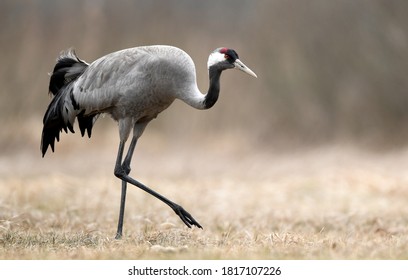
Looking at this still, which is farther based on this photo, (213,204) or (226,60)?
(213,204)

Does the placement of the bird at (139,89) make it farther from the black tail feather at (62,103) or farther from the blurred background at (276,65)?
the blurred background at (276,65)

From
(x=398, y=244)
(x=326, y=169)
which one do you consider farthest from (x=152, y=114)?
(x=326, y=169)

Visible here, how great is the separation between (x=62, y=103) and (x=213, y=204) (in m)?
3.76

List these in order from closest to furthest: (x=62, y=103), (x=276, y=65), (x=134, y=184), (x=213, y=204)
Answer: (x=134, y=184) < (x=62, y=103) < (x=213, y=204) < (x=276, y=65)

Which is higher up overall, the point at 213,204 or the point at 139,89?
the point at 139,89

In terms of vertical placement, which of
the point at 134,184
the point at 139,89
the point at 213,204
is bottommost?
the point at 213,204

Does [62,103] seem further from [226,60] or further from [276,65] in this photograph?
[276,65]

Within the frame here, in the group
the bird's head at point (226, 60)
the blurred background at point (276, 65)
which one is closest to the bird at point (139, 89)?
the bird's head at point (226, 60)

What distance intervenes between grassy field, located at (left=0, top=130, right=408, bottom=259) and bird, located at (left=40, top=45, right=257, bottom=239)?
78cm

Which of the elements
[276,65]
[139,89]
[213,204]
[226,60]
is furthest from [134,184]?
[276,65]

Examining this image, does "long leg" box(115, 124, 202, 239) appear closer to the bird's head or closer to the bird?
the bird

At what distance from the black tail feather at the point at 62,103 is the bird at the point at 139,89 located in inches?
0.6

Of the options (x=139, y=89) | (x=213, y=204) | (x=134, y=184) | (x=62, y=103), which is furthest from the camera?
(x=213, y=204)

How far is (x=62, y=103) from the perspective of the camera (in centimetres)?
704
